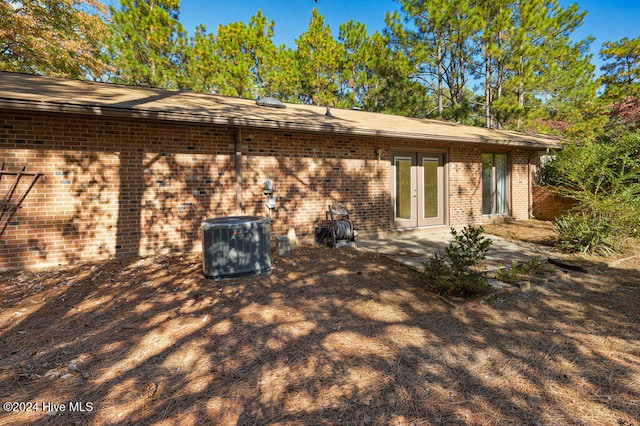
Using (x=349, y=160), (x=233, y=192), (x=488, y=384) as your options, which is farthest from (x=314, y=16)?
(x=488, y=384)

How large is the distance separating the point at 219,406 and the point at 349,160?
19.8ft

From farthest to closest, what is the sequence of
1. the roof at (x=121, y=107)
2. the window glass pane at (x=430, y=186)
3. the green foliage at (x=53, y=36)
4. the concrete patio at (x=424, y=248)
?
the green foliage at (x=53, y=36) → the window glass pane at (x=430, y=186) → the concrete patio at (x=424, y=248) → the roof at (x=121, y=107)

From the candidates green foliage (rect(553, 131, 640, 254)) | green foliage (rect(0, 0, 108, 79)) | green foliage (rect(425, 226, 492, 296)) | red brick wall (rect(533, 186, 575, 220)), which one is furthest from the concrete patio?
green foliage (rect(0, 0, 108, 79))

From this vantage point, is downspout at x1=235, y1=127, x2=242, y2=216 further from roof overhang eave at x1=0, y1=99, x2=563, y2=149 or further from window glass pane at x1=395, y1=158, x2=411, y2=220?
window glass pane at x1=395, y1=158, x2=411, y2=220

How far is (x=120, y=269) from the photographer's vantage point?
15.9ft

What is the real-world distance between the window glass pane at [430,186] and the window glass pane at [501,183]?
105 inches

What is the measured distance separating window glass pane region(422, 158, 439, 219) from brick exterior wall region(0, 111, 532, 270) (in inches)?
55.7

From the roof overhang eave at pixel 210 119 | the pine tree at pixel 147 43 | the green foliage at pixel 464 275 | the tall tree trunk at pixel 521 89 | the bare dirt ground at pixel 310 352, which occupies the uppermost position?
the pine tree at pixel 147 43

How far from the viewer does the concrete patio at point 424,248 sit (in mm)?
5430

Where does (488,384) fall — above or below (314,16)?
below

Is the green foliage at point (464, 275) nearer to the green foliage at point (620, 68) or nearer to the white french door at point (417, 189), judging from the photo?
the white french door at point (417, 189)

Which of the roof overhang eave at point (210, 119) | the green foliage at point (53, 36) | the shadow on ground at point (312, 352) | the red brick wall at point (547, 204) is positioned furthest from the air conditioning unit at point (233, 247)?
the green foliage at point (53, 36)

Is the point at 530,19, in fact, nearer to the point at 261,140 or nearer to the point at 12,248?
the point at 261,140

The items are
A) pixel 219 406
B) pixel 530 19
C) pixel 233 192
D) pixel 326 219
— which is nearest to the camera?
pixel 219 406
